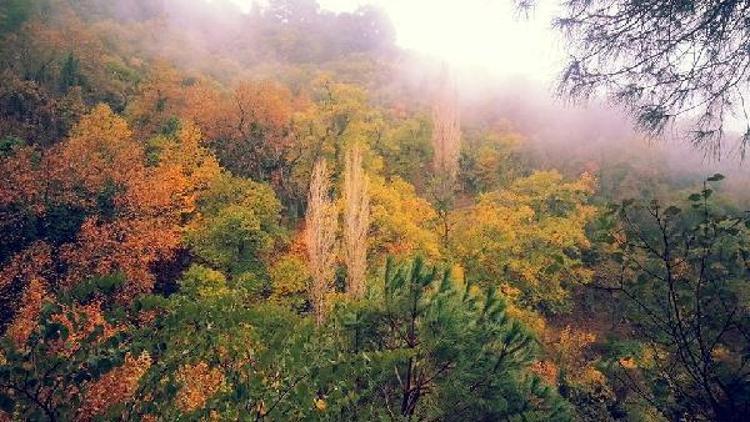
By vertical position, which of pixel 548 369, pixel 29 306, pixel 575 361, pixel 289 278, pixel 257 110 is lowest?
pixel 575 361

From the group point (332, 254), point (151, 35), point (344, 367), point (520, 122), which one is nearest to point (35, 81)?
point (332, 254)

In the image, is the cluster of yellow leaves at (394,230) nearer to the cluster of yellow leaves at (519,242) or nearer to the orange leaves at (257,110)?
the cluster of yellow leaves at (519,242)

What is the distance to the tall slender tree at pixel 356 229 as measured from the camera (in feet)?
54.2

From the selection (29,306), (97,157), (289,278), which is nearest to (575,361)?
(289,278)

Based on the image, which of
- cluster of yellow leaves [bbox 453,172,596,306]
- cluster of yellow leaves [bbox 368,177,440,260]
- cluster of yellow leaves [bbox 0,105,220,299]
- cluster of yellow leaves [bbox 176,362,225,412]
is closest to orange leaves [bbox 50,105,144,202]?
cluster of yellow leaves [bbox 0,105,220,299]

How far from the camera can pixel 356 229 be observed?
17.0 metres

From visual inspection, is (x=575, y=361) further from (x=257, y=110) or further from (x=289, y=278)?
(x=257, y=110)

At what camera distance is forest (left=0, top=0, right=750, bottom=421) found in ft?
10.4

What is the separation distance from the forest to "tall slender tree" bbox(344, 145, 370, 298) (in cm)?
11

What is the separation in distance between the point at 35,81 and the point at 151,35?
2029cm

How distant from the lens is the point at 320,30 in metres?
56.6

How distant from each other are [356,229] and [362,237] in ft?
1.17

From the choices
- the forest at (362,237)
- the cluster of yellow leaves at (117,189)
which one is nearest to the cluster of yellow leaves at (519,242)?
the forest at (362,237)

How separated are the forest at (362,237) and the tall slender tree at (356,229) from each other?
108mm
